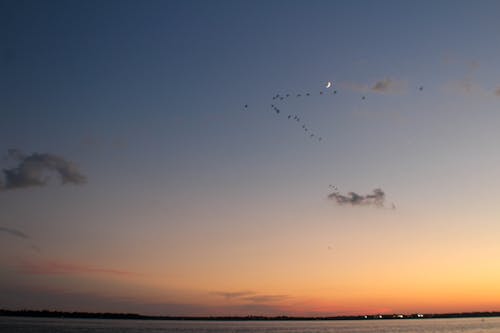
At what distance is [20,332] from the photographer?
12344 cm

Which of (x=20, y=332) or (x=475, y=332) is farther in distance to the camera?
(x=475, y=332)

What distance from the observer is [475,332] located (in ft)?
466

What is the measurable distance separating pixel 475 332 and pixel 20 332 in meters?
118
